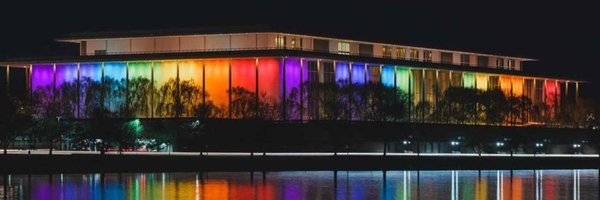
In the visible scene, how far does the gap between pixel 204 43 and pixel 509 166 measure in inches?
1391

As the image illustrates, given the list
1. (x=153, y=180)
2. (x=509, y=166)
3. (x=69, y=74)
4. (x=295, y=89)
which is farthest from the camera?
(x=69, y=74)

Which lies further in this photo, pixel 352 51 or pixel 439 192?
pixel 352 51

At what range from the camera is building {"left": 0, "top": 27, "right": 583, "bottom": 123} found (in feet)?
402

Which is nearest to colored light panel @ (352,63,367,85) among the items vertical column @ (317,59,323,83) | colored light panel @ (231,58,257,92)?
vertical column @ (317,59,323,83)

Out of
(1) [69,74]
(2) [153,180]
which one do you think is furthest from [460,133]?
(2) [153,180]

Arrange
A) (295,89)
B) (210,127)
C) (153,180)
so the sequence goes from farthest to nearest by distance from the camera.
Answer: (295,89), (210,127), (153,180)

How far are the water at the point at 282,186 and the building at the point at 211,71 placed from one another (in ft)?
130

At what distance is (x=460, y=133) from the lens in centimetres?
13275

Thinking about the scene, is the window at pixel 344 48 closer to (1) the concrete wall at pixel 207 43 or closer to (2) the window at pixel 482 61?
(1) the concrete wall at pixel 207 43

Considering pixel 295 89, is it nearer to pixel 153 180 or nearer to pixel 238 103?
pixel 238 103

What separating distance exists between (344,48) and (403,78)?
27.8ft

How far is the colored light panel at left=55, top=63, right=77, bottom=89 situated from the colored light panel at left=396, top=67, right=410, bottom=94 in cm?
3106

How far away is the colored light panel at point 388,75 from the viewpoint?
5315 inches

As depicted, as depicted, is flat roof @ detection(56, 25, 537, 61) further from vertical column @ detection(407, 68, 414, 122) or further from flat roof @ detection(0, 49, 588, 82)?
vertical column @ detection(407, 68, 414, 122)
